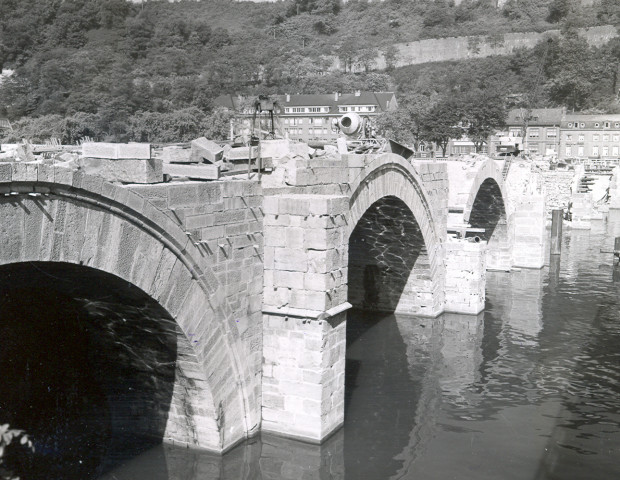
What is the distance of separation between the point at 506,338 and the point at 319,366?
38.8 ft

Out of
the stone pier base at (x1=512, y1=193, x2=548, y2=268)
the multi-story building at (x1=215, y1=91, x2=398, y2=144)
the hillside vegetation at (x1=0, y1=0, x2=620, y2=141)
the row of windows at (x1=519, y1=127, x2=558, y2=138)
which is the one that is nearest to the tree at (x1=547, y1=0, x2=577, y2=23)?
the hillside vegetation at (x1=0, y1=0, x2=620, y2=141)

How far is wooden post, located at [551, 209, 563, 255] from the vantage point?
39.2 m

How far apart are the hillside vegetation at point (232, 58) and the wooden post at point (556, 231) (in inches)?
1136

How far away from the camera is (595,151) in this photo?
278 feet

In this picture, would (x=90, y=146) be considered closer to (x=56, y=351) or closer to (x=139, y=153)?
(x=139, y=153)

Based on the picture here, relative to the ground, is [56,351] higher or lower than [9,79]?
lower

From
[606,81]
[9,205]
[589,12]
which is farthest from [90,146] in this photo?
[589,12]

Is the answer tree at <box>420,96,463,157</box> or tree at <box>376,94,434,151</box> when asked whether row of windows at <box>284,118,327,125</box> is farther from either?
tree at <box>420,96,463,157</box>

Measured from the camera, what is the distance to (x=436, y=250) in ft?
81.3

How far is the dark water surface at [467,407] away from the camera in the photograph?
13195 mm

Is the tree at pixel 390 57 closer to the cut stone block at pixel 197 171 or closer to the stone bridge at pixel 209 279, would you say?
the stone bridge at pixel 209 279

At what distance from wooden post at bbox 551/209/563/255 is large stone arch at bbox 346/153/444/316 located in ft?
53.5

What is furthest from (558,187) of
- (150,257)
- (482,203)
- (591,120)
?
(150,257)

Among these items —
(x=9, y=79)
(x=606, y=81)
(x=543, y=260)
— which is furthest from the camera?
(x=606, y=81)
